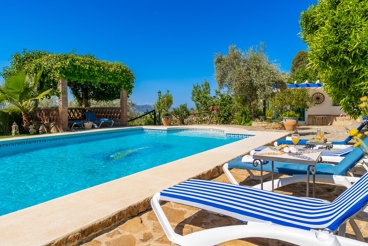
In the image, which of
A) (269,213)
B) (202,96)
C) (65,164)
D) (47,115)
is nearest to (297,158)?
(269,213)

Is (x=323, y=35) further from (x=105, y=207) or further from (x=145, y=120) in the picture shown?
(x=145, y=120)

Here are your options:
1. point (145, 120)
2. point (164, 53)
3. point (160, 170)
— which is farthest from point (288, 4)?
point (160, 170)

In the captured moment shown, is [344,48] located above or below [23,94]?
below

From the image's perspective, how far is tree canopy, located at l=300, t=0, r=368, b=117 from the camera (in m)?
3.29

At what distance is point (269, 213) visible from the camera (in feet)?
5.90

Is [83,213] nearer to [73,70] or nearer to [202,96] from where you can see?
[73,70]

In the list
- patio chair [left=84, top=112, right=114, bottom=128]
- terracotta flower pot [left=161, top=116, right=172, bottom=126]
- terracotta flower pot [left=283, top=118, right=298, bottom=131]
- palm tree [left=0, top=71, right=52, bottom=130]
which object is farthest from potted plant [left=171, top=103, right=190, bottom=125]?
palm tree [left=0, top=71, right=52, bottom=130]

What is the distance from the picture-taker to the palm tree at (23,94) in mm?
11344

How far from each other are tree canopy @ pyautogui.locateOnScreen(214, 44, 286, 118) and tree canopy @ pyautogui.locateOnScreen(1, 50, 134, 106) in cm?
713

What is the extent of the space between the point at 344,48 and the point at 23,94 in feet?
41.8

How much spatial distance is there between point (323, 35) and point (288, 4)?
80.3 ft

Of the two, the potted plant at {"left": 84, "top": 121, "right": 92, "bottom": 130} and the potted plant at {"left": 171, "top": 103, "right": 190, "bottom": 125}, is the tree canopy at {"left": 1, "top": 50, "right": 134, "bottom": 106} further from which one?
the potted plant at {"left": 171, "top": 103, "right": 190, "bottom": 125}

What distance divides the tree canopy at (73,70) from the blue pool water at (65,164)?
12.5 feet

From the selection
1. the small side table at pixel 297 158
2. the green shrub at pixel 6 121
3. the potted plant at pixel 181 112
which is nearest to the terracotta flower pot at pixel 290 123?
the potted plant at pixel 181 112
